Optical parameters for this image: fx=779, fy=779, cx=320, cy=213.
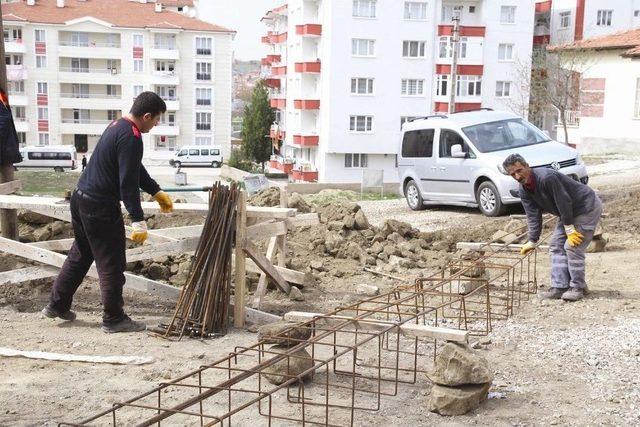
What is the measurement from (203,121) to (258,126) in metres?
5.13

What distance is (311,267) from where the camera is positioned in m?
9.41

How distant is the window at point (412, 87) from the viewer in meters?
51.3

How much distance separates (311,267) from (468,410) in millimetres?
4597

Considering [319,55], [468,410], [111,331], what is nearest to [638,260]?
[468,410]

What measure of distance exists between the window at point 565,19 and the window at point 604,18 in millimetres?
1981

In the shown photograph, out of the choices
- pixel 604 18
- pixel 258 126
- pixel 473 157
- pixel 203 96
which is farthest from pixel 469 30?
pixel 473 157

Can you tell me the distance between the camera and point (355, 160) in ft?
173

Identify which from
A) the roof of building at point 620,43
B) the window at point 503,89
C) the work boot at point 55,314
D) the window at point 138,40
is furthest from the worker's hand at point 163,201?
the window at point 138,40

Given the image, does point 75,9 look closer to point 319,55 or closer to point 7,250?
point 319,55

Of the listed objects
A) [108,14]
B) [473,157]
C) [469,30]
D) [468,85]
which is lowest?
[473,157]

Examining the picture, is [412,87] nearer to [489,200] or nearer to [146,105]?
[489,200]

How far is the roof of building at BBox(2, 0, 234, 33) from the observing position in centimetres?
6405

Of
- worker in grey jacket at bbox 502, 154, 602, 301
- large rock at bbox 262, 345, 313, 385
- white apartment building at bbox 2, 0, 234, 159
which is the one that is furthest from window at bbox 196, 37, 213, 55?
large rock at bbox 262, 345, 313, 385

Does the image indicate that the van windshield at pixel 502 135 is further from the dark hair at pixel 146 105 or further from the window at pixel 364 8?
the window at pixel 364 8
